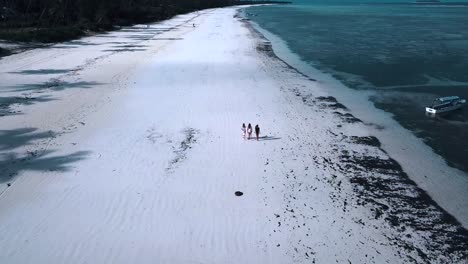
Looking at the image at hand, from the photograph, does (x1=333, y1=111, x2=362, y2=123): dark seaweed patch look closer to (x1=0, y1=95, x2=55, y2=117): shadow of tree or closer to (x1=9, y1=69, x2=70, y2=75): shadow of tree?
(x1=0, y1=95, x2=55, y2=117): shadow of tree

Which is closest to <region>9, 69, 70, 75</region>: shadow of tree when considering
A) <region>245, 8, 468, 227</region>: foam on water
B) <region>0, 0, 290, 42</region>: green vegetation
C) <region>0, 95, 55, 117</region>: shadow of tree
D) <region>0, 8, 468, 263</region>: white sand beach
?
<region>0, 8, 468, 263</region>: white sand beach

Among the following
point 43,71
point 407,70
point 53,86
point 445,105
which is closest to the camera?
point 445,105

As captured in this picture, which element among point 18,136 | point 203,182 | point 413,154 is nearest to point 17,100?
point 18,136

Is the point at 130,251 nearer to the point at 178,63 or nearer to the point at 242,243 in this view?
the point at 242,243

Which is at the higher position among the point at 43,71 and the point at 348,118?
the point at 43,71

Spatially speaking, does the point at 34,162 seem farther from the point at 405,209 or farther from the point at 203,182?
the point at 405,209

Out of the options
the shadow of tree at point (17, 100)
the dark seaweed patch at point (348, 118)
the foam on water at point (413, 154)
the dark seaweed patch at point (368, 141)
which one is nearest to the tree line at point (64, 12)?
the shadow of tree at point (17, 100)
